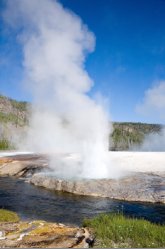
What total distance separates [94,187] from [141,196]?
5959 mm

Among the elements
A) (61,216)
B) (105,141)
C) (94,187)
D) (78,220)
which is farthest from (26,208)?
(105,141)

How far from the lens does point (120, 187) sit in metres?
37.9

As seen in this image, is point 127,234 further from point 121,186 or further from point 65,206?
point 121,186

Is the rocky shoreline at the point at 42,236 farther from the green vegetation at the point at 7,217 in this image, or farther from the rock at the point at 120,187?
the rock at the point at 120,187

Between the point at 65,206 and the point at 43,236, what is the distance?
47.0ft

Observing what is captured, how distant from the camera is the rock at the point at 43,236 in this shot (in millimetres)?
15875

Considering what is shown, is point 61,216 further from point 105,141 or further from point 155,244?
point 105,141

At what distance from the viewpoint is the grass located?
1575 cm

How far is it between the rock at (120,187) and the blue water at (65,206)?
145 centimetres

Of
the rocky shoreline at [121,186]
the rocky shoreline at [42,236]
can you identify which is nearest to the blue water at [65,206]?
the rocky shoreline at [121,186]

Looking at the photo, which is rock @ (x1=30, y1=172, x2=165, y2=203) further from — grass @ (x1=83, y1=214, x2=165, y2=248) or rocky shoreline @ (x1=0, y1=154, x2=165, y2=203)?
grass @ (x1=83, y1=214, x2=165, y2=248)

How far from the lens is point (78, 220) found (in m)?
25.7

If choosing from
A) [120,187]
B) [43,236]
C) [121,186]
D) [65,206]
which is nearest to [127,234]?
[43,236]

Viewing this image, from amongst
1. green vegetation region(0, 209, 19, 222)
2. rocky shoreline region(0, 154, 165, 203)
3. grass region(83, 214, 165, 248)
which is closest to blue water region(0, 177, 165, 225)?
rocky shoreline region(0, 154, 165, 203)
